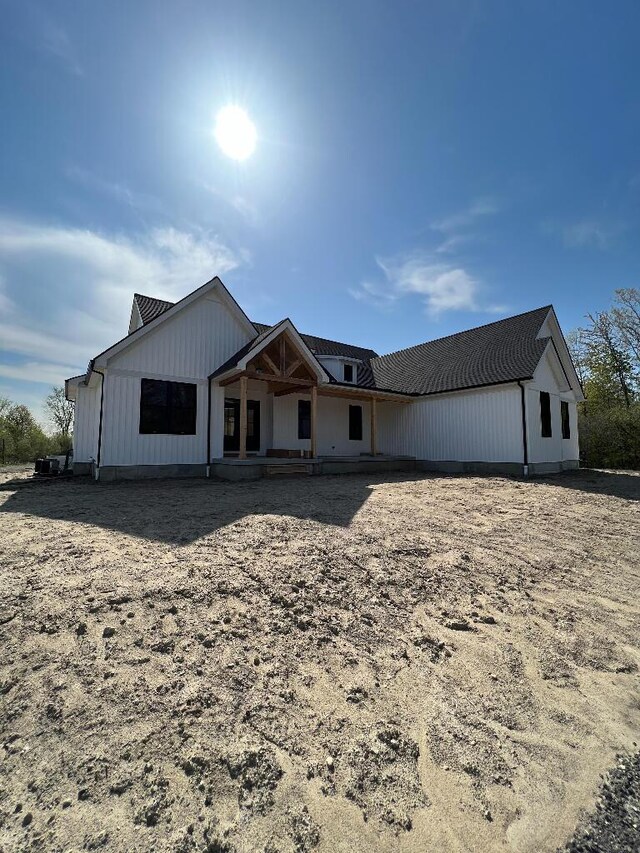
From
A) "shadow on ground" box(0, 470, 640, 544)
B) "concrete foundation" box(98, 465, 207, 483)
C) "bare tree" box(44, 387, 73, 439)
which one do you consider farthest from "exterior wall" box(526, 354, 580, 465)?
"bare tree" box(44, 387, 73, 439)

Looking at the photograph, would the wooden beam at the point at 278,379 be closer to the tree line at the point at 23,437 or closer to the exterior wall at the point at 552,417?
the exterior wall at the point at 552,417

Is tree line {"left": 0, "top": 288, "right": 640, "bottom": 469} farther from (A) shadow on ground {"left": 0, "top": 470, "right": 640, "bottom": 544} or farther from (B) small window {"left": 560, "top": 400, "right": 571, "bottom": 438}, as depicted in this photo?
(A) shadow on ground {"left": 0, "top": 470, "right": 640, "bottom": 544}

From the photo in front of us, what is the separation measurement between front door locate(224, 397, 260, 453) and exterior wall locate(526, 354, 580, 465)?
967cm

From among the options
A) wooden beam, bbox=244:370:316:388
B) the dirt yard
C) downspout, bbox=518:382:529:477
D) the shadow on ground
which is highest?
wooden beam, bbox=244:370:316:388

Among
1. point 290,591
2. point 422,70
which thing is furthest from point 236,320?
point 290,591

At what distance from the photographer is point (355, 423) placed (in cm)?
1711

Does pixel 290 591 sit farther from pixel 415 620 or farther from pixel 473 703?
pixel 473 703

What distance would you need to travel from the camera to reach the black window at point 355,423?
16922mm

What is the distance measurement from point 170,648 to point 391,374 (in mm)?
18294

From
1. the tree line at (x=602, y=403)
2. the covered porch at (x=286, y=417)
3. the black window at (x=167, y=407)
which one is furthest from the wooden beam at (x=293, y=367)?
the tree line at (x=602, y=403)

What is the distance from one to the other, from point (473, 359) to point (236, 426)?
1035cm

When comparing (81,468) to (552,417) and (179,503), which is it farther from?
(552,417)

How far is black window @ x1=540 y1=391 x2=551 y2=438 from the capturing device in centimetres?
1414

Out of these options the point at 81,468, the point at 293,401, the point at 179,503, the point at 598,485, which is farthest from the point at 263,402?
the point at 598,485
